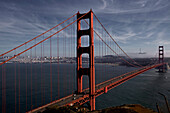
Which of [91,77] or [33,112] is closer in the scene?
[33,112]

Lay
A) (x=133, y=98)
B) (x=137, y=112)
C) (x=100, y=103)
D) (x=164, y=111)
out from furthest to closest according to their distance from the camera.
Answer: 1. (x=133, y=98)
2. (x=100, y=103)
3. (x=164, y=111)
4. (x=137, y=112)

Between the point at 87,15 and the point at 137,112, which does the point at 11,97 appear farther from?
the point at 137,112

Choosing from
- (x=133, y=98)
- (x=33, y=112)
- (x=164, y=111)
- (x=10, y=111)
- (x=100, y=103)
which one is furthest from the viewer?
(x=133, y=98)

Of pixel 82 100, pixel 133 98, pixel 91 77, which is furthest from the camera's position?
pixel 133 98

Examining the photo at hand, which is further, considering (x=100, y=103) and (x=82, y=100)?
(x=100, y=103)

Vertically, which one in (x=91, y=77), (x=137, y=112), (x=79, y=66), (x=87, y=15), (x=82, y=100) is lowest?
(x=82, y=100)

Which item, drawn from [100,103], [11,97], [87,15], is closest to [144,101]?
[100,103]

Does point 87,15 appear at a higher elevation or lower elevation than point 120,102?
higher

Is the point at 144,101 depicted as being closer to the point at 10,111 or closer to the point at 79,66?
the point at 79,66

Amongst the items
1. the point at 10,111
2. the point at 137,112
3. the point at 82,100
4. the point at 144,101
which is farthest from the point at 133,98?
the point at 10,111
